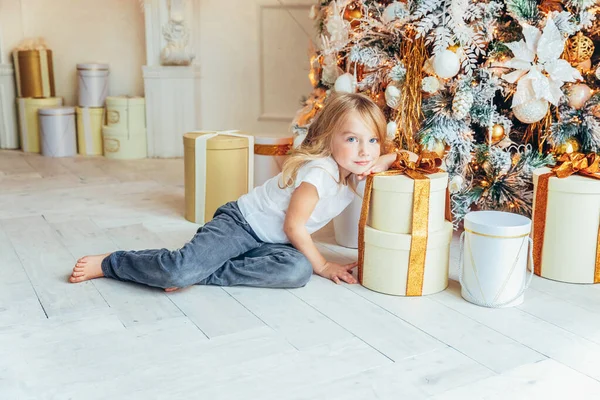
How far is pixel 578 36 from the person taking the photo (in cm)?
192

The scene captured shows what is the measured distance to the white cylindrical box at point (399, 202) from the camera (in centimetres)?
163

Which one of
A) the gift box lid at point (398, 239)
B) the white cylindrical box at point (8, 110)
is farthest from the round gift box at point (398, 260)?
the white cylindrical box at point (8, 110)

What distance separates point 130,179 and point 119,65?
115 centimetres

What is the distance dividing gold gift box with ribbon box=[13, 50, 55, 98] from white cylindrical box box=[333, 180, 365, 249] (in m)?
2.65

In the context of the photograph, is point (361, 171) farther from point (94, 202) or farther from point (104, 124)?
point (104, 124)

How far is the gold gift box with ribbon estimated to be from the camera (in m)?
4.00

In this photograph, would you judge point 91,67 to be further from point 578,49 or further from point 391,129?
point 578,49

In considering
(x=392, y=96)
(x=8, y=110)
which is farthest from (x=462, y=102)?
(x=8, y=110)

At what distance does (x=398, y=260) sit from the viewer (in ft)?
5.46

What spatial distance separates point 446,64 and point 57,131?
2.75 meters

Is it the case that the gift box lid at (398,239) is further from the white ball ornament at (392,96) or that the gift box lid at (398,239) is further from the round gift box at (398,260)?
the white ball ornament at (392,96)

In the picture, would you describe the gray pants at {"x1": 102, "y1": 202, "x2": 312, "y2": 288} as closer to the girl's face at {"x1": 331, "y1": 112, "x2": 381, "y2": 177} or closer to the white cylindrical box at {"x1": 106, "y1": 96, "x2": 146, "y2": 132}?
the girl's face at {"x1": 331, "y1": 112, "x2": 381, "y2": 177}

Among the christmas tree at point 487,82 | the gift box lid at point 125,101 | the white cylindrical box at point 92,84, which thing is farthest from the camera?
the white cylindrical box at point 92,84

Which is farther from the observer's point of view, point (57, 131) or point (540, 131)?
point (57, 131)
